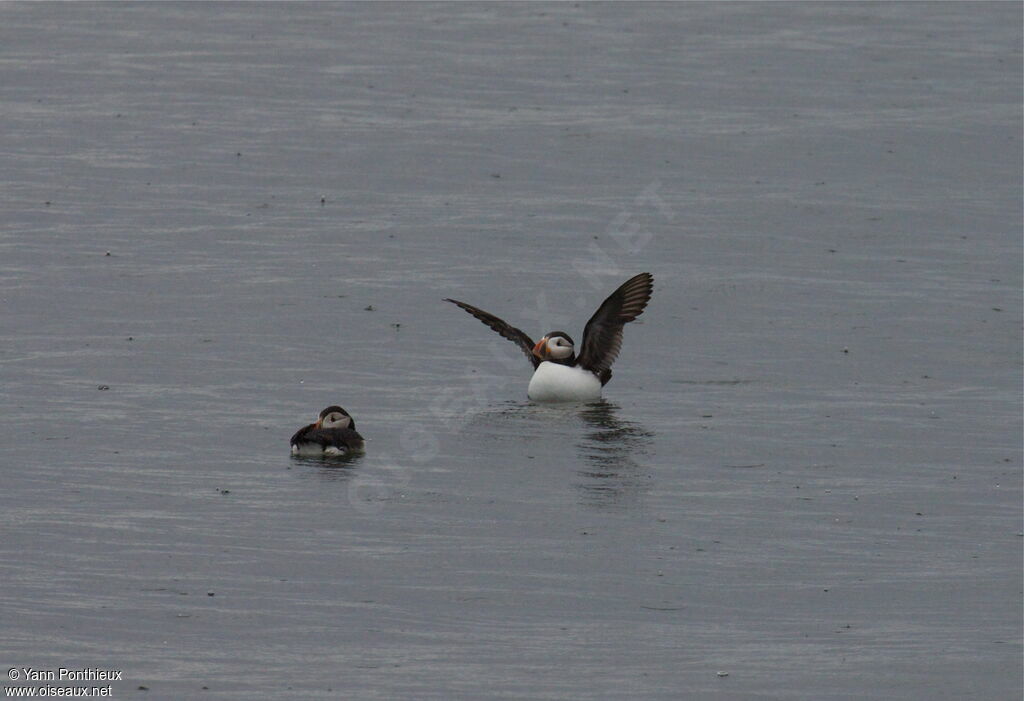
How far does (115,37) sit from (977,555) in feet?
101

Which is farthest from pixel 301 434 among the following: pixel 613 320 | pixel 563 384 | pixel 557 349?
pixel 613 320

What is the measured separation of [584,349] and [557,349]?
278mm

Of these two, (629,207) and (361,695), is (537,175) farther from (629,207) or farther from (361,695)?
(361,695)

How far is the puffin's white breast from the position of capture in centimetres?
1797

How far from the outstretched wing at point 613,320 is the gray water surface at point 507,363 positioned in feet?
1.55

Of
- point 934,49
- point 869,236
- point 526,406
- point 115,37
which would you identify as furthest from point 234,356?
point 934,49

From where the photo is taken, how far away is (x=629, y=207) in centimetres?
2639

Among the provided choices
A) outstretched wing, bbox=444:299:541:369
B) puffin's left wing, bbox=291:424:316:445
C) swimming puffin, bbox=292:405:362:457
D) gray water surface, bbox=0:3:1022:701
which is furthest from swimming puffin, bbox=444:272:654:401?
puffin's left wing, bbox=291:424:316:445

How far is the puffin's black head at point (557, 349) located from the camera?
Answer: 18.5 meters

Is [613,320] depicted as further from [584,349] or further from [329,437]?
[329,437]

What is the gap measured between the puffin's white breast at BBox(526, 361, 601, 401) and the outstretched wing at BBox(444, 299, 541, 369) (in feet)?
1.43

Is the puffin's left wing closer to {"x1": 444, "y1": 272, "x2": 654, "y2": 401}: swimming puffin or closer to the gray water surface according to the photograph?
the gray water surface

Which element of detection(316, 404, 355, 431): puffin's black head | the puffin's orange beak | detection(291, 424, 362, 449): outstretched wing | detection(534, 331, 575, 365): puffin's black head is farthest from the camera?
the puffin's orange beak

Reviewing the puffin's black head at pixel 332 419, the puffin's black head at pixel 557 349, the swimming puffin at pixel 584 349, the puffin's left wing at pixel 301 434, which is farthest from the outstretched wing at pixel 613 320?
the puffin's left wing at pixel 301 434
